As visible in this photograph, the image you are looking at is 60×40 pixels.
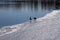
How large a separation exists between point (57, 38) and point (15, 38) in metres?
2.40

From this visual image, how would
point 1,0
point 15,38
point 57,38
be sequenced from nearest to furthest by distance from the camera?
point 57,38
point 15,38
point 1,0

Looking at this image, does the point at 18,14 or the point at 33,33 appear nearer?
the point at 33,33

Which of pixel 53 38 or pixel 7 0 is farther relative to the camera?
pixel 7 0

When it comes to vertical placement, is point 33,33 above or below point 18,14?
above

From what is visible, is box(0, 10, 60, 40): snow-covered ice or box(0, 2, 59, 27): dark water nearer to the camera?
box(0, 10, 60, 40): snow-covered ice

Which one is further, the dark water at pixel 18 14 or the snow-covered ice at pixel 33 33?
the dark water at pixel 18 14

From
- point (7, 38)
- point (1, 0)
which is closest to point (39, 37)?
point (7, 38)

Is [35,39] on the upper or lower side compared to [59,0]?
upper

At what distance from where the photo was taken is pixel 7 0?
2272 inches

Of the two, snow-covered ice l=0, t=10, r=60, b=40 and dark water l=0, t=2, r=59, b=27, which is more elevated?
snow-covered ice l=0, t=10, r=60, b=40

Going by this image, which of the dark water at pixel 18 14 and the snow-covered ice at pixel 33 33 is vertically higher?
the snow-covered ice at pixel 33 33

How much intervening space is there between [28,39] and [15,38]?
0.87 meters

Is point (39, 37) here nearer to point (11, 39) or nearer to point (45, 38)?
point (45, 38)

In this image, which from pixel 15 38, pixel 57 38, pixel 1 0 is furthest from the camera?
pixel 1 0
